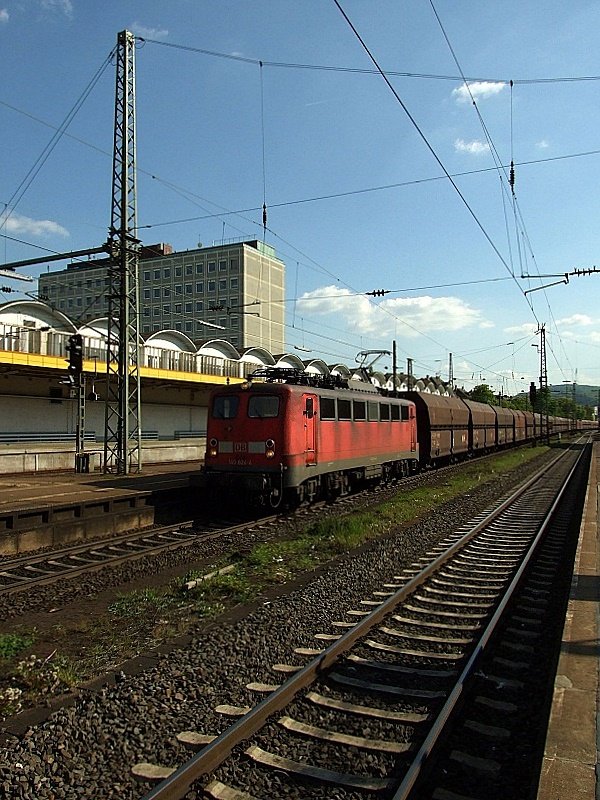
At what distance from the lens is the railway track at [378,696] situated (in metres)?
3.93

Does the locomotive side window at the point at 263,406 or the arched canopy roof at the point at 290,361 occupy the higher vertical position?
the arched canopy roof at the point at 290,361

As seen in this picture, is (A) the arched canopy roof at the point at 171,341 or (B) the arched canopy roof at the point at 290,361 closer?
(A) the arched canopy roof at the point at 171,341

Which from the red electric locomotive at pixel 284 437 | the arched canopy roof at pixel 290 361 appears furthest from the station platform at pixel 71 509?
the arched canopy roof at pixel 290 361

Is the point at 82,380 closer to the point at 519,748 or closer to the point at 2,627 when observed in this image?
the point at 2,627

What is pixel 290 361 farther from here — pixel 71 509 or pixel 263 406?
pixel 71 509

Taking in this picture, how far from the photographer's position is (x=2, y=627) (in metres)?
7.33

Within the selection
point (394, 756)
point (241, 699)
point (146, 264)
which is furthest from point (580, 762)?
point (146, 264)

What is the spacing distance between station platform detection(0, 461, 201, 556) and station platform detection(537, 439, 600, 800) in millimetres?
9228

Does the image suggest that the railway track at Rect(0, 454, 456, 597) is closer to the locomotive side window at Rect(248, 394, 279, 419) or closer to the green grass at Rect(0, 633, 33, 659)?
the green grass at Rect(0, 633, 33, 659)

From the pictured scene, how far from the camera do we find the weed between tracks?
5.64m

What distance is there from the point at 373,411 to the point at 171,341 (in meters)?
24.6

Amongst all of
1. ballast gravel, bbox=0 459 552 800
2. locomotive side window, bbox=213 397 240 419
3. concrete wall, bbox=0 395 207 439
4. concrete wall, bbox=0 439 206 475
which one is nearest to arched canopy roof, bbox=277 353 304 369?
concrete wall, bbox=0 395 207 439

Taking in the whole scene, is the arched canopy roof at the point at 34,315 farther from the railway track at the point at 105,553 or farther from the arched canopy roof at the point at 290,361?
the arched canopy roof at the point at 290,361

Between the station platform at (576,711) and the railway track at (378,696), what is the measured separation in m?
0.51
